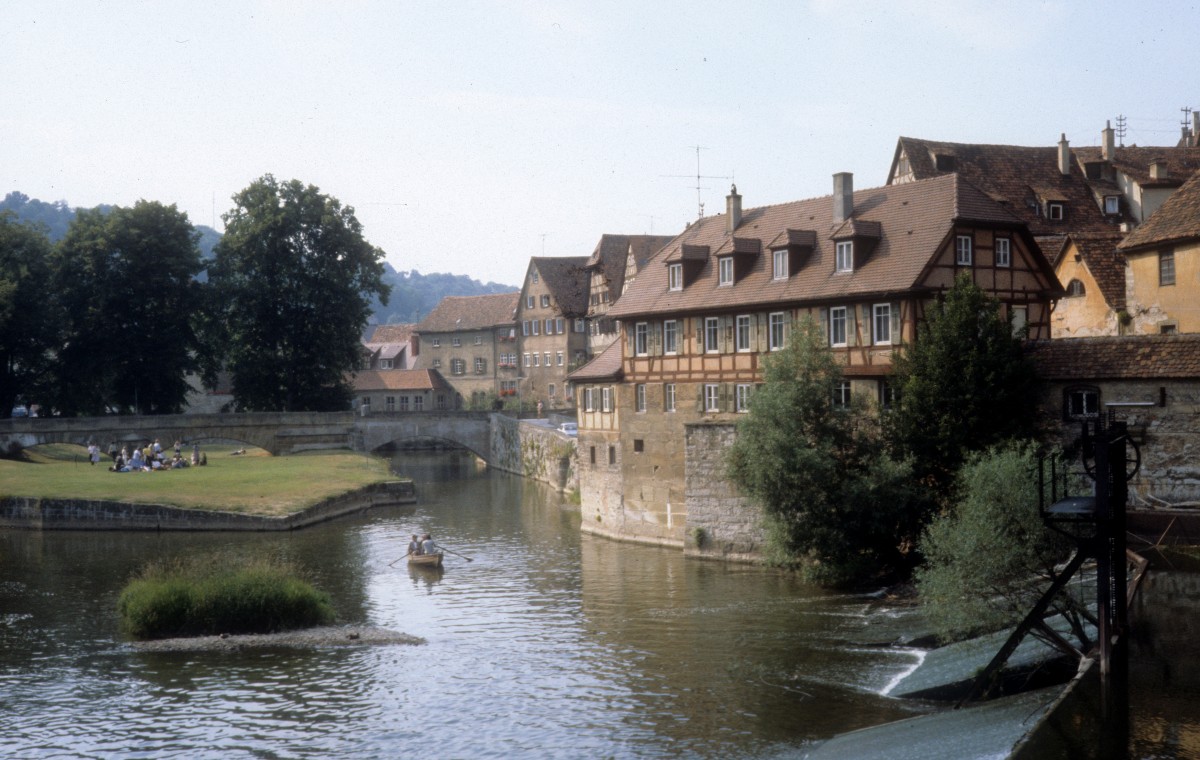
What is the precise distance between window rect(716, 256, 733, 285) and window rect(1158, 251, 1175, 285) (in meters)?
12.7

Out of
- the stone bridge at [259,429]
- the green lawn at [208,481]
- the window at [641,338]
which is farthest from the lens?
the stone bridge at [259,429]

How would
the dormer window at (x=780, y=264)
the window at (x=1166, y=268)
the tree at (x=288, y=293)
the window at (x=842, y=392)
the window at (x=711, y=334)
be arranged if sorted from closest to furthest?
1. the window at (x=842, y=392)
2. the window at (x=1166, y=268)
3. the dormer window at (x=780, y=264)
4. the window at (x=711, y=334)
5. the tree at (x=288, y=293)

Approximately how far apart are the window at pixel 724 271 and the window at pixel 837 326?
4.70 metres

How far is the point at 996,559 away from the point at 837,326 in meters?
13.5

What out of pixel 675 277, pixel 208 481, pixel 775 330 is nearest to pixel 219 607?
pixel 775 330

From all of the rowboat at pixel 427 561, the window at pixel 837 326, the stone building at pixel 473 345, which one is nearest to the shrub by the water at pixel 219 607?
the rowboat at pixel 427 561

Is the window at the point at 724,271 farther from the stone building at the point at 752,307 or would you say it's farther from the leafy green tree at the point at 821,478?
the leafy green tree at the point at 821,478

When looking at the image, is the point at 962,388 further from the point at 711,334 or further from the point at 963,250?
the point at 711,334

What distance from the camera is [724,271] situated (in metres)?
39.5

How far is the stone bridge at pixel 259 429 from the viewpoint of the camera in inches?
2339

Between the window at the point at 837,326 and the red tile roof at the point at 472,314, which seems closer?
the window at the point at 837,326

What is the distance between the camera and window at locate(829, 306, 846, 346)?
34875 mm

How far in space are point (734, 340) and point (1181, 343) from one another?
13.2m

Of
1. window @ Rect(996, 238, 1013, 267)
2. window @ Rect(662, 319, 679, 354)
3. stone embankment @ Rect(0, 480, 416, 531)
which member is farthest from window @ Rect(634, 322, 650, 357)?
stone embankment @ Rect(0, 480, 416, 531)
